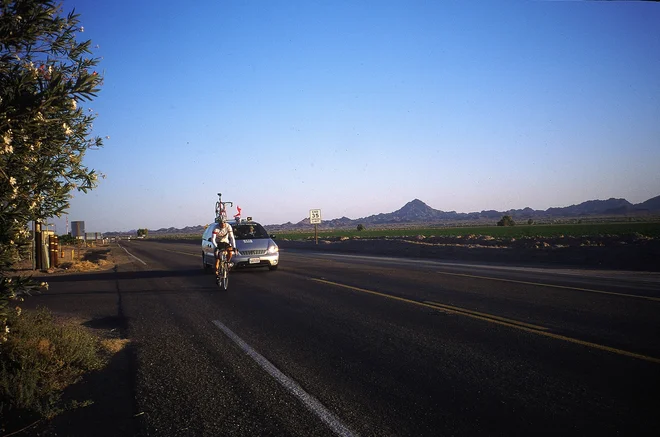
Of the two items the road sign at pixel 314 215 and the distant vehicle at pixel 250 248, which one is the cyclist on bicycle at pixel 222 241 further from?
the road sign at pixel 314 215

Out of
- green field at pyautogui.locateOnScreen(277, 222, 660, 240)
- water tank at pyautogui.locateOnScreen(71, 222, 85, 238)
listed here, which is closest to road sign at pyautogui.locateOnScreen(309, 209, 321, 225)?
green field at pyautogui.locateOnScreen(277, 222, 660, 240)

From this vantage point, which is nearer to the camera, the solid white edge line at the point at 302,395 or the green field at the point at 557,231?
the solid white edge line at the point at 302,395

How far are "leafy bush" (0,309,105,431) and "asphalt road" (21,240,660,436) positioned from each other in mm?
612

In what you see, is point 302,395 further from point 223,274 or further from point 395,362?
point 223,274

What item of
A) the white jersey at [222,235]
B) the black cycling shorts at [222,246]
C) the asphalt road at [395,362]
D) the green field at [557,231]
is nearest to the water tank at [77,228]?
the green field at [557,231]

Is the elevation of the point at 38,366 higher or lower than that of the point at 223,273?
lower

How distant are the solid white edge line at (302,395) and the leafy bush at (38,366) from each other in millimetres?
2015

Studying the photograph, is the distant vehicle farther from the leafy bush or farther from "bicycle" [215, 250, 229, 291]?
the leafy bush

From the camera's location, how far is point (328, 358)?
635 cm

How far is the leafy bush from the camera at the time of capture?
4824mm

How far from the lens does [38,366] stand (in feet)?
18.9

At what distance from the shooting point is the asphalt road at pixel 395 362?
4.38m

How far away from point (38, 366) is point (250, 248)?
11696 millimetres

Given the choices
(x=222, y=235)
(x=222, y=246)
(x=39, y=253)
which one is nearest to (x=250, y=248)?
(x=222, y=235)
